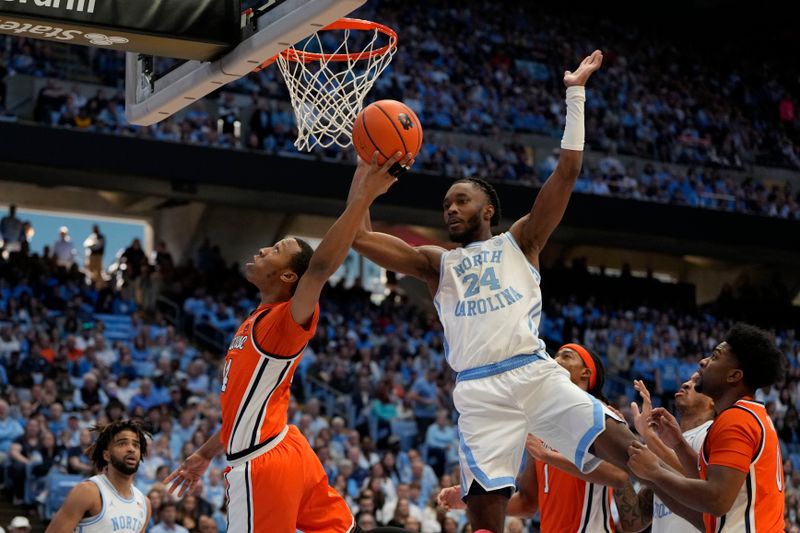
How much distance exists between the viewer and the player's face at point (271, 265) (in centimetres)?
590

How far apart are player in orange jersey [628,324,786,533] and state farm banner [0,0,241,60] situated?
3.07 m

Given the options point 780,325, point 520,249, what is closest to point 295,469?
point 520,249

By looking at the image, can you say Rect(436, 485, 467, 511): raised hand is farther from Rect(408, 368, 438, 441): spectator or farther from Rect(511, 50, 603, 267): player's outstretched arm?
Rect(408, 368, 438, 441): spectator

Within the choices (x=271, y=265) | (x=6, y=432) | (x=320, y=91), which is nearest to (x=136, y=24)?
(x=271, y=265)

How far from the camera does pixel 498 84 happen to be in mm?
26750

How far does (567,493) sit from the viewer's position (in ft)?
21.2

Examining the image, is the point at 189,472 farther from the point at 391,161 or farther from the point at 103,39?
the point at 103,39

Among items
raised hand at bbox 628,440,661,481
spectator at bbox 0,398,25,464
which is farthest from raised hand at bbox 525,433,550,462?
spectator at bbox 0,398,25,464

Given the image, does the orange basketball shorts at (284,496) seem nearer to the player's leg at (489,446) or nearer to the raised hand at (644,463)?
the player's leg at (489,446)

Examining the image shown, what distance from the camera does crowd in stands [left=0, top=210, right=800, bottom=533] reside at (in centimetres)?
1316

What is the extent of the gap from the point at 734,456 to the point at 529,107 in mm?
21848

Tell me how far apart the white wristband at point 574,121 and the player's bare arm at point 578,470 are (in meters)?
1.55

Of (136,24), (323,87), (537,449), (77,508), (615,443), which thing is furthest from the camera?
(323,87)

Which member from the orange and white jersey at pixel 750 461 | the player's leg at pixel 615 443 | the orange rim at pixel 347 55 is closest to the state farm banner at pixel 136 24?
the orange rim at pixel 347 55
